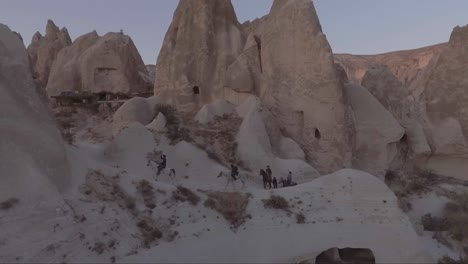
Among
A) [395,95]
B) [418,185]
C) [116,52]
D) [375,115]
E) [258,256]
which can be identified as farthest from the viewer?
[116,52]

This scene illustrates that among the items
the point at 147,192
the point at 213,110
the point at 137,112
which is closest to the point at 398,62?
the point at 213,110

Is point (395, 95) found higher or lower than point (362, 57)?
lower

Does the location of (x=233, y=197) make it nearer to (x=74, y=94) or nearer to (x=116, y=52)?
(x=74, y=94)

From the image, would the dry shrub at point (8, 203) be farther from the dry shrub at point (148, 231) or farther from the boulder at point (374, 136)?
the boulder at point (374, 136)

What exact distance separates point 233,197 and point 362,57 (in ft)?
213

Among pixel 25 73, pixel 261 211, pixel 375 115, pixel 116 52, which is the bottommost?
pixel 261 211

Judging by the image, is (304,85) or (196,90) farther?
(196,90)

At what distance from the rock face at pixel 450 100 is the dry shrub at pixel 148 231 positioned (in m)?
19.6

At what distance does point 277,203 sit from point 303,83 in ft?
35.4

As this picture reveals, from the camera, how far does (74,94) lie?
32031 mm

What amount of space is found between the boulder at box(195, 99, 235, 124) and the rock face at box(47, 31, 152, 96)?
12.4 metres

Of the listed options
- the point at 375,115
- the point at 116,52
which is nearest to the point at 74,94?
the point at 116,52

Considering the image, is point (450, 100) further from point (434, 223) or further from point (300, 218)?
point (300, 218)

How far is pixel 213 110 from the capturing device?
2422cm
